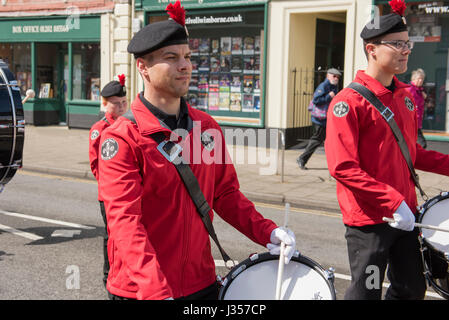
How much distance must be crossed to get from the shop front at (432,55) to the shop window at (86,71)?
31.9 feet

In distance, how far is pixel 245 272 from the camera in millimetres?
2578

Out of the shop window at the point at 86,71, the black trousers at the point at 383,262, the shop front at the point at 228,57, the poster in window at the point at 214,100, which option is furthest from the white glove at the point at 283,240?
the shop window at the point at 86,71

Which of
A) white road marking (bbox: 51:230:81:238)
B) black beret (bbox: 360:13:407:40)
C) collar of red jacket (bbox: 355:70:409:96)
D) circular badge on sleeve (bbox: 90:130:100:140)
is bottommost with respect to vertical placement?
white road marking (bbox: 51:230:81:238)

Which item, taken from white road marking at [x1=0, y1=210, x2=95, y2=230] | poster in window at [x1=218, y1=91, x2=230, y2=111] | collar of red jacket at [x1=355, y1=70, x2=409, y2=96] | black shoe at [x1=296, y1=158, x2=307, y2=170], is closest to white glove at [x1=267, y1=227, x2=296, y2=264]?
collar of red jacket at [x1=355, y1=70, x2=409, y2=96]

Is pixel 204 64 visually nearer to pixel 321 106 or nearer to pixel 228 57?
pixel 228 57

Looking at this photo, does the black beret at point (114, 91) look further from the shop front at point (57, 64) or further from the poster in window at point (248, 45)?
the shop front at point (57, 64)

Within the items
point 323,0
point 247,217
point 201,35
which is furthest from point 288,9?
point 247,217

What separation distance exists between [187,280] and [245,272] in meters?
0.27

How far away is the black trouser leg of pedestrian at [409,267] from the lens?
3.64 meters

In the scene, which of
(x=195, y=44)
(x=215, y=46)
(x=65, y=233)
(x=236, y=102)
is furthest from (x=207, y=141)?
(x=195, y=44)

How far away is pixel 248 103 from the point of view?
16.0m

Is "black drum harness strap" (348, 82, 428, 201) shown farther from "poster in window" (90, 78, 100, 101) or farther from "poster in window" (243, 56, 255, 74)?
"poster in window" (90, 78, 100, 101)

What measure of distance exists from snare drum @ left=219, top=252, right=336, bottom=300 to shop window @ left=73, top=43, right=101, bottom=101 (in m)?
17.5

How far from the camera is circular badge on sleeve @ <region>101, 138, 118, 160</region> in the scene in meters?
2.50
